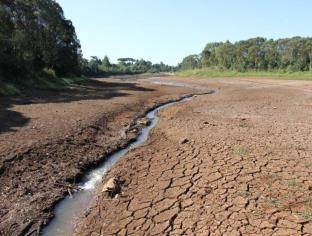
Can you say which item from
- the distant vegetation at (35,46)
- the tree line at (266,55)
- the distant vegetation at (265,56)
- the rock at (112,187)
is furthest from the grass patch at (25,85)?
the tree line at (266,55)

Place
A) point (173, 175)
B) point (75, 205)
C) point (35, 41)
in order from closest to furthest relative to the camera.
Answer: point (75, 205), point (173, 175), point (35, 41)

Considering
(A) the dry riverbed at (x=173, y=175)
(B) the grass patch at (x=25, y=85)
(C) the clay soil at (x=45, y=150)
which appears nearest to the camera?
(A) the dry riverbed at (x=173, y=175)

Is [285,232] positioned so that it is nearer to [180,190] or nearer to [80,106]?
[180,190]

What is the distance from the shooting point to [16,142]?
11336 millimetres

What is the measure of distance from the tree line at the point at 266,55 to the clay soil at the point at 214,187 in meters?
61.0

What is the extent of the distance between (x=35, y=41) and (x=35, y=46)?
22.5 inches

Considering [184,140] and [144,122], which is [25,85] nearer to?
[144,122]

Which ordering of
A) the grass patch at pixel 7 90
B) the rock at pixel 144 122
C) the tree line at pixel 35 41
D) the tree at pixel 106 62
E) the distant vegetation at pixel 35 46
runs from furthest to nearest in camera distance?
the tree at pixel 106 62, the tree line at pixel 35 41, the distant vegetation at pixel 35 46, the grass patch at pixel 7 90, the rock at pixel 144 122

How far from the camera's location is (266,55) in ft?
259

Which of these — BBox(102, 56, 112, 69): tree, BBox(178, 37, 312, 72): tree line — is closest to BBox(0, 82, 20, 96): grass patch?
BBox(178, 37, 312, 72): tree line

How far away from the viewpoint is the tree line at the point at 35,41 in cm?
2988

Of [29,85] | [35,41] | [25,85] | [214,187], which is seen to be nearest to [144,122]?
[214,187]

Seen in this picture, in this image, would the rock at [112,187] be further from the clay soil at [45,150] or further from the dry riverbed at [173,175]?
the clay soil at [45,150]

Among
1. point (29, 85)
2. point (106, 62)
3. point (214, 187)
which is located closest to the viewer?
point (214, 187)
